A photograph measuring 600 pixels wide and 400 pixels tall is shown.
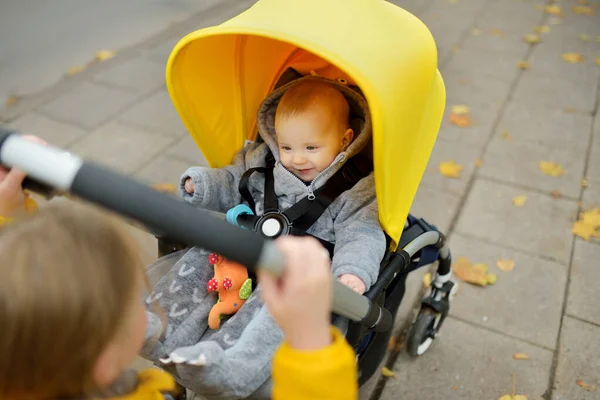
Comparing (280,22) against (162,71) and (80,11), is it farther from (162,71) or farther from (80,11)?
(80,11)

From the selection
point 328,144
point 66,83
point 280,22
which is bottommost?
point 66,83

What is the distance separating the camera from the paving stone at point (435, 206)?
119 inches

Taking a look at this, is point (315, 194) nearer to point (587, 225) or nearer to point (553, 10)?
point (587, 225)

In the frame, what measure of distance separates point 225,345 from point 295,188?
22.6 inches

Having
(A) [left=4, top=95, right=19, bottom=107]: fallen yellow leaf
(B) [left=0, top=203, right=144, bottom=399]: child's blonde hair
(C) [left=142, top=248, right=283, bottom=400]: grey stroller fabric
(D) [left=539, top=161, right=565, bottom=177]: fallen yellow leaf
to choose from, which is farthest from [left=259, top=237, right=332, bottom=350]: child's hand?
(A) [left=4, top=95, right=19, bottom=107]: fallen yellow leaf

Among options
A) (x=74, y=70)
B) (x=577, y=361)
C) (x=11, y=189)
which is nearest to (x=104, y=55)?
(x=74, y=70)

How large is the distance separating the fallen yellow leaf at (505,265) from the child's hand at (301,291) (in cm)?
196

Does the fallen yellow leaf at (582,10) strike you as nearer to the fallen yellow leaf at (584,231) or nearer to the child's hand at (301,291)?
the fallen yellow leaf at (584,231)

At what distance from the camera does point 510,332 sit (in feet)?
8.07

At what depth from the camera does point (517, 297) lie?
2.61m

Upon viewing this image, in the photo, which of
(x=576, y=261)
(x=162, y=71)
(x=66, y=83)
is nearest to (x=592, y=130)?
(x=576, y=261)

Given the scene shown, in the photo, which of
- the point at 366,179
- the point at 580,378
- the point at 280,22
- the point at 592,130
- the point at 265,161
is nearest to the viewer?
the point at 280,22

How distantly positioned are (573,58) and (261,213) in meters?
3.72

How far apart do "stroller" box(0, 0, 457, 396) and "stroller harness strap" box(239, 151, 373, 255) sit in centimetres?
12
